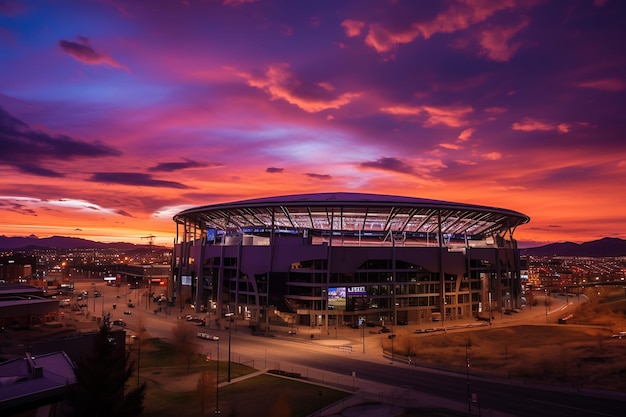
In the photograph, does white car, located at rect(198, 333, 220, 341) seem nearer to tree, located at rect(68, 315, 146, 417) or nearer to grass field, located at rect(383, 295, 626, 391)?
grass field, located at rect(383, 295, 626, 391)

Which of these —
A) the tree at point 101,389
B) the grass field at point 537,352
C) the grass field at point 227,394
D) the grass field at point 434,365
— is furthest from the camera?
the grass field at point 537,352

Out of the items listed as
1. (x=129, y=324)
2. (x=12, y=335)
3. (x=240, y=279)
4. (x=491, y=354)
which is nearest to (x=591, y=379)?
(x=491, y=354)

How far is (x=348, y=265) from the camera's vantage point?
92.1 metres

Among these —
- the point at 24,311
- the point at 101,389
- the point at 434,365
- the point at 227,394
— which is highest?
the point at 101,389

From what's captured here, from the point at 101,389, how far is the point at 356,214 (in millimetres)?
87886

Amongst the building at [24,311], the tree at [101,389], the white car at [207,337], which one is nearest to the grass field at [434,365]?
the white car at [207,337]

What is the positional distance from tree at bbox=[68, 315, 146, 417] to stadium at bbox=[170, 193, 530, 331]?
63.4m

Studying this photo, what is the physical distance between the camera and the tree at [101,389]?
77.9 ft

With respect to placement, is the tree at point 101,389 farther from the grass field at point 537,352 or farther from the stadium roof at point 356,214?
the stadium roof at point 356,214

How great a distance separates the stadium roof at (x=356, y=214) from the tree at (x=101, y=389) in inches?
2869

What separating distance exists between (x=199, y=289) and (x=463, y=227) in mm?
72454

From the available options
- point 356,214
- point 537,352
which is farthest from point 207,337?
point 537,352

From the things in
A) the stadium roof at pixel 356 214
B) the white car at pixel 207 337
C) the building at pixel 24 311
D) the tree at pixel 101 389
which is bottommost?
→ the white car at pixel 207 337

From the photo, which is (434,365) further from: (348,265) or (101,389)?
(101,389)
